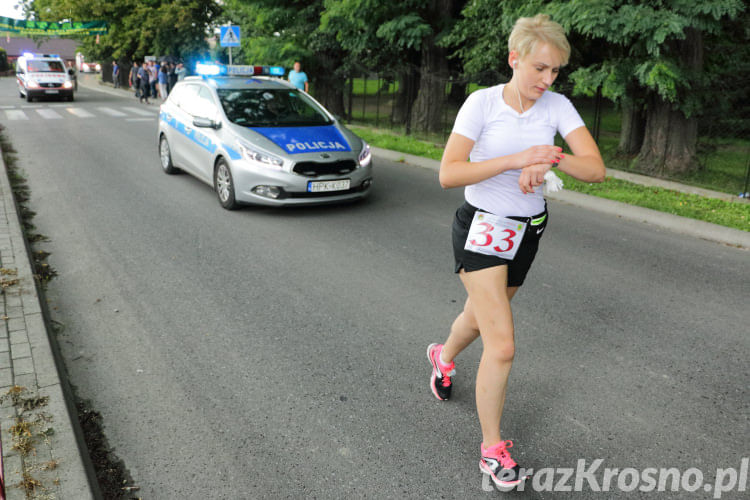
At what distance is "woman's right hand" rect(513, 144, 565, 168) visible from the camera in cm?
256

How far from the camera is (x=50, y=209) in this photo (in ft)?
27.4

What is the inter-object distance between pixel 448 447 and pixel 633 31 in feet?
28.7

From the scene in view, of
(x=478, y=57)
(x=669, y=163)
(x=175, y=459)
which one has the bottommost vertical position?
(x=175, y=459)

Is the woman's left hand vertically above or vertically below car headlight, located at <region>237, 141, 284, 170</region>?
above

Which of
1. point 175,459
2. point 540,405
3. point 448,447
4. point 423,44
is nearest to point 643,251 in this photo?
point 540,405

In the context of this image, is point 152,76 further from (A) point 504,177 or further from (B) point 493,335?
(B) point 493,335

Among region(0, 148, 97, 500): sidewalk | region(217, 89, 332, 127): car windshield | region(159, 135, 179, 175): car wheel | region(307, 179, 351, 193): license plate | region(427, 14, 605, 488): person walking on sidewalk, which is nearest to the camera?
region(427, 14, 605, 488): person walking on sidewalk

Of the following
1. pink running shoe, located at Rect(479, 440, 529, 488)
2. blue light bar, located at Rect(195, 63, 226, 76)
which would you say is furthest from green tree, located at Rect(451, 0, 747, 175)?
pink running shoe, located at Rect(479, 440, 529, 488)

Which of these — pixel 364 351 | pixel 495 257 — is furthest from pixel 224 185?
pixel 495 257

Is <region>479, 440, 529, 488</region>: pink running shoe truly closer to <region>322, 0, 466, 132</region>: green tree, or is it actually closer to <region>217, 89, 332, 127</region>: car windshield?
<region>217, 89, 332, 127</region>: car windshield

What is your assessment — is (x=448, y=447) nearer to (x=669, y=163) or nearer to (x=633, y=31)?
(x=633, y=31)

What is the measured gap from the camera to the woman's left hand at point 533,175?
8.38ft

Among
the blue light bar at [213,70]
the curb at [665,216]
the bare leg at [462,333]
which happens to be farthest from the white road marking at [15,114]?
the bare leg at [462,333]

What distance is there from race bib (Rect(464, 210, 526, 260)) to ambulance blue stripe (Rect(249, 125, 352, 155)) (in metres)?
5.40
